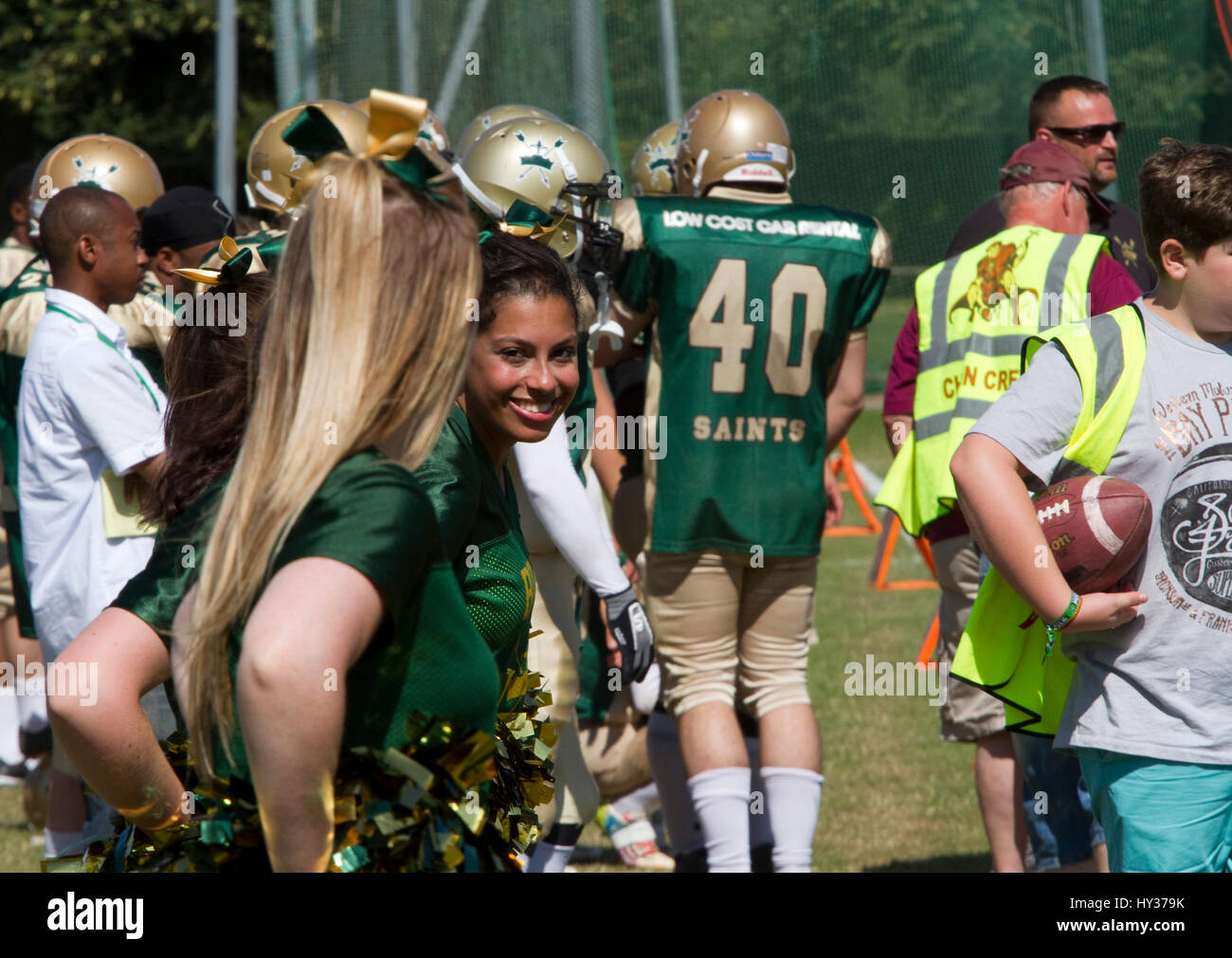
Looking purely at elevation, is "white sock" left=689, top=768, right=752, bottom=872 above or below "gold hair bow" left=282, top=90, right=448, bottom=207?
below

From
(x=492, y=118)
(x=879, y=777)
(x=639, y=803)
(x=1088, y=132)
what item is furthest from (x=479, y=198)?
(x=879, y=777)

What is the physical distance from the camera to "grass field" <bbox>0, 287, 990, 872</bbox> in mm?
5340

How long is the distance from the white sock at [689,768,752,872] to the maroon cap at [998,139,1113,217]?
208cm

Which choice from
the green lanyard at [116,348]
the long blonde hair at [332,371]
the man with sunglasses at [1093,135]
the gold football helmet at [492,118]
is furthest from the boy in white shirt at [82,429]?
the man with sunglasses at [1093,135]

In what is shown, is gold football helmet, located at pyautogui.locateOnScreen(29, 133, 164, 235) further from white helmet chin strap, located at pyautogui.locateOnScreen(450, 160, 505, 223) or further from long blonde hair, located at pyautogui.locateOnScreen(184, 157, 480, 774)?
long blonde hair, located at pyautogui.locateOnScreen(184, 157, 480, 774)

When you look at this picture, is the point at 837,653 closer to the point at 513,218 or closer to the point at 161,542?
the point at 513,218

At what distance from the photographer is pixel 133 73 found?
27.6 meters

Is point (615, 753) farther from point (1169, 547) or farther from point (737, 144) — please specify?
point (1169, 547)

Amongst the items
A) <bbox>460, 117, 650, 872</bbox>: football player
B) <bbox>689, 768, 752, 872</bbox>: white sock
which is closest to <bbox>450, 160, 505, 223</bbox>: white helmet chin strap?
<bbox>460, 117, 650, 872</bbox>: football player

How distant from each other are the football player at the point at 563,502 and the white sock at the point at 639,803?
1061 mm

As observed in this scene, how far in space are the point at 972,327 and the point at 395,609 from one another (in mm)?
3233
